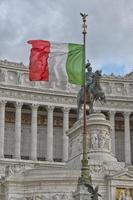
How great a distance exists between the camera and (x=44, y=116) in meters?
77.4

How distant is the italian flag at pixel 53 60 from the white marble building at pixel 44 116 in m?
31.2

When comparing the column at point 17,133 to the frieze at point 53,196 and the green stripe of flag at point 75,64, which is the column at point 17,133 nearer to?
the frieze at point 53,196

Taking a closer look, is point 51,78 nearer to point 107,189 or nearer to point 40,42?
point 40,42

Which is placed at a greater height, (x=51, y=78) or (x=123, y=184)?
(x=51, y=78)

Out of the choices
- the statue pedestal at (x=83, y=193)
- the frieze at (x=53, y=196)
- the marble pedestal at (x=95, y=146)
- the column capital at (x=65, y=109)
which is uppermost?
the column capital at (x=65, y=109)

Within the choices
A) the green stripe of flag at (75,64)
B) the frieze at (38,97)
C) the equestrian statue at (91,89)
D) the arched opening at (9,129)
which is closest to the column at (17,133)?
the frieze at (38,97)

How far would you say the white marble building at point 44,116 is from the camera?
72.1 metres

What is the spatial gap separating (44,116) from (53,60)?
132ft

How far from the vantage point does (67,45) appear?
1404 inches

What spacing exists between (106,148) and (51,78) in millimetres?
16027

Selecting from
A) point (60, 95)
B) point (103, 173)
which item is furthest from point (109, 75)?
point (103, 173)

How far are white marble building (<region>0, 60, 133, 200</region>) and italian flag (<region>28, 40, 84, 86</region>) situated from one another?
31222 mm

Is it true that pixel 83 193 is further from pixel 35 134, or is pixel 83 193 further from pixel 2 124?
pixel 35 134

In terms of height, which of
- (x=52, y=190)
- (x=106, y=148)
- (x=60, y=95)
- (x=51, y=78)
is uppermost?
(x=60, y=95)
